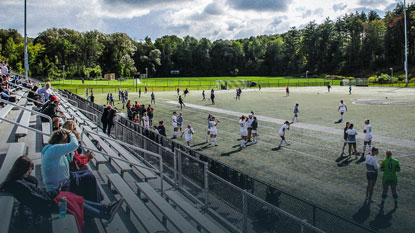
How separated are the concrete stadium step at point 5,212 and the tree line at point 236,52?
7604cm

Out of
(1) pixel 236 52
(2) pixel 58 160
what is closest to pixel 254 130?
(2) pixel 58 160

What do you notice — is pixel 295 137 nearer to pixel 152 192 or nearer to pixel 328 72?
pixel 152 192

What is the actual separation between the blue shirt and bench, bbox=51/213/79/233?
0.53 m

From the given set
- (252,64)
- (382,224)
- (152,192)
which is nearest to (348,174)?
(382,224)

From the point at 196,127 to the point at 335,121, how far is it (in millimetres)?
10279

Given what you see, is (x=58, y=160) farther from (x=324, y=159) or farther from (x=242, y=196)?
(x=324, y=159)

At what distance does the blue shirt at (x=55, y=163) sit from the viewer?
15.4 ft

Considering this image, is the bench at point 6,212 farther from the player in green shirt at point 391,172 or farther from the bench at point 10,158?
Answer: the player in green shirt at point 391,172

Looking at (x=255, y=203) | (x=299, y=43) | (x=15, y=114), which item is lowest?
(x=255, y=203)

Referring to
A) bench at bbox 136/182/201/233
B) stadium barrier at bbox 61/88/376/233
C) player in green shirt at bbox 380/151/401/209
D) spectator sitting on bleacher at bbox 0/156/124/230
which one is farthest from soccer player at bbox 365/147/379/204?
spectator sitting on bleacher at bbox 0/156/124/230

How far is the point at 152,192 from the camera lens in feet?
22.9

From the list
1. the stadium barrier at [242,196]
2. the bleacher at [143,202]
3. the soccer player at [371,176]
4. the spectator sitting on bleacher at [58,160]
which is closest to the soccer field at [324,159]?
the soccer player at [371,176]

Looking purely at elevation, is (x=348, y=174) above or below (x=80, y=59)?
below

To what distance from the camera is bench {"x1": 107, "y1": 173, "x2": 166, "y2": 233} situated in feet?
18.1
